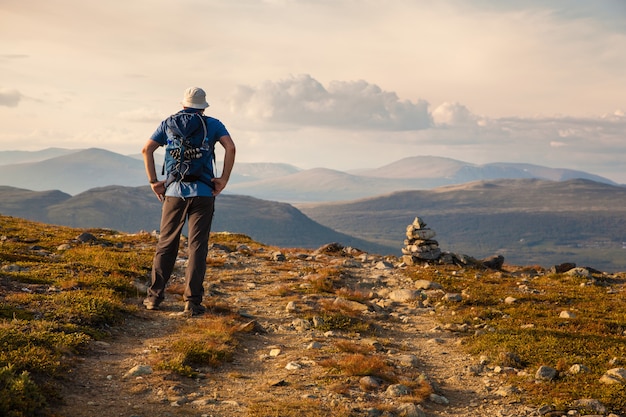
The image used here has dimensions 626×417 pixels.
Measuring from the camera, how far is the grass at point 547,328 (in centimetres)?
973

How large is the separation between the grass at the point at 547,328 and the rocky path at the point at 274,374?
0.65 m

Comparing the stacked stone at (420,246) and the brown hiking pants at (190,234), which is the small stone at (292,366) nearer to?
the brown hiking pants at (190,234)

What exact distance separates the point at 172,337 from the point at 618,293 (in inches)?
687

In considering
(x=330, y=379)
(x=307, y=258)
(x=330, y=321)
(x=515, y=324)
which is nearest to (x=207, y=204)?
(x=330, y=321)

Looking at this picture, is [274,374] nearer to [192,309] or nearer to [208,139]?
[192,309]

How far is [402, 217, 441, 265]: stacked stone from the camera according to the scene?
2777 cm

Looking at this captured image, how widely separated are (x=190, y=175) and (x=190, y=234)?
143 centimetres

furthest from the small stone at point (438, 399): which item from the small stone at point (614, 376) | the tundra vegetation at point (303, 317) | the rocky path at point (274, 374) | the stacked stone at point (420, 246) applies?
the stacked stone at point (420, 246)

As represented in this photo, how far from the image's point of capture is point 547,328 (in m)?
14.0

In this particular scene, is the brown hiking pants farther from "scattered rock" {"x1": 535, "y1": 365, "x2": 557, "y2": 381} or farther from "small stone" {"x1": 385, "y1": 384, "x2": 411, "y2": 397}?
"scattered rock" {"x1": 535, "y1": 365, "x2": 557, "y2": 381}

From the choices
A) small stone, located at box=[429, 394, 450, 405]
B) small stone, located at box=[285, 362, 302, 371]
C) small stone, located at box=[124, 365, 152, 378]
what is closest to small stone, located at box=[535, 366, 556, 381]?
small stone, located at box=[429, 394, 450, 405]

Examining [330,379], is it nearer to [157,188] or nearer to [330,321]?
[330,321]

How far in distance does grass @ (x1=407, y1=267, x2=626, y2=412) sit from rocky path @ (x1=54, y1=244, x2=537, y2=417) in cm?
65

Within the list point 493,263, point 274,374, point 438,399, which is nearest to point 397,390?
point 438,399
